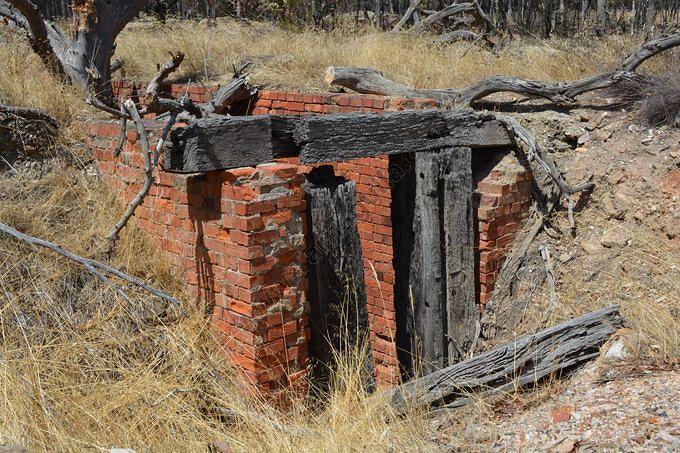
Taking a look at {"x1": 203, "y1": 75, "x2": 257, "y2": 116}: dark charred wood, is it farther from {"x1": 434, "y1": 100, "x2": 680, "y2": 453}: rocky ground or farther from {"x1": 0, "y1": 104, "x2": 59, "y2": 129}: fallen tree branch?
{"x1": 434, "y1": 100, "x2": 680, "y2": 453}: rocky ground

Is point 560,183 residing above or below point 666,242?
above

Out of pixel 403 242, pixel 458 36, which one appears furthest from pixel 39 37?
pixel 458 36

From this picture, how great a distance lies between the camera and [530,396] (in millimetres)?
3918

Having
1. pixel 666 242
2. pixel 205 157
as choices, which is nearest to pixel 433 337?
pixel 666 242

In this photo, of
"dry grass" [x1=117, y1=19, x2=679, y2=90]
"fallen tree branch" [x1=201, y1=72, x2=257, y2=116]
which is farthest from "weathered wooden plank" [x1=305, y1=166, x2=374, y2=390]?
"dry grass" [x1=117, y1=19, x2=679, y2=90]

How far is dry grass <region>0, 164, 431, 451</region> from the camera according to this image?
3.23 meters

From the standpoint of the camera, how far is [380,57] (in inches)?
325

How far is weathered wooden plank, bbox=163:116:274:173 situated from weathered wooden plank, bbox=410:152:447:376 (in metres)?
1.43

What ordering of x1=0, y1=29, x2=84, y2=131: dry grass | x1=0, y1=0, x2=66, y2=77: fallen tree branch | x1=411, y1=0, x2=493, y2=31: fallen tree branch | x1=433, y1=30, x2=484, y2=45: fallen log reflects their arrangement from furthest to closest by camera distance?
x1=411, y1=0, x2=493, y2=31: fallen tree branch < x1=433, y1=30, x2=484, y2=45: fallen log < x1=0, y1=0, x2=66, y2=77: fallen tree branch < x1=0, y1=29, x2=84, y2=131: dry grass

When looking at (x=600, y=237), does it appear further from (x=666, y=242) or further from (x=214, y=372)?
(x=214, y=372)

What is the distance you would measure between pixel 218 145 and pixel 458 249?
218 centimetres

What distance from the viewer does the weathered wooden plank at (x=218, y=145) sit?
4.01 m

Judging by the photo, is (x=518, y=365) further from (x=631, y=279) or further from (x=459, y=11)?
(x=459, y=11)

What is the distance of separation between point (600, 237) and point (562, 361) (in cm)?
171
